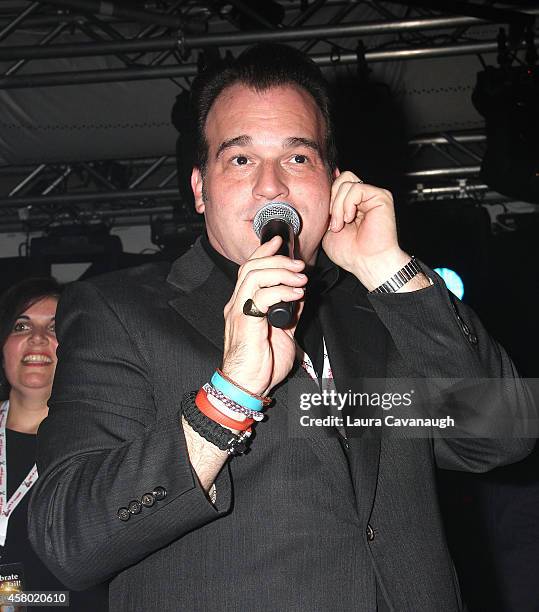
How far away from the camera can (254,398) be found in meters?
1.16

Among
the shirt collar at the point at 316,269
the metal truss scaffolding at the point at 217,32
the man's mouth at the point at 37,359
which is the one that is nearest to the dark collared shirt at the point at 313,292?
the shirt collar at the point at 316,269

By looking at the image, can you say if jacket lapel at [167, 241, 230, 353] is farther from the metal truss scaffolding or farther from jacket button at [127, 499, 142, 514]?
the metal truss scaffolding

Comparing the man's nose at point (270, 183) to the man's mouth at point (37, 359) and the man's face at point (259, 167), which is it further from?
the man's mouth at point (37, 359)

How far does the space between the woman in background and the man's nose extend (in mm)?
1669

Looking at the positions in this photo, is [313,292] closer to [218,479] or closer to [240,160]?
[240,160]

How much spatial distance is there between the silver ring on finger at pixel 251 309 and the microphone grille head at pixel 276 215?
26cm

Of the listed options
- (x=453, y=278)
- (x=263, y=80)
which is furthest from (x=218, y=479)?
(x=453, y=278)

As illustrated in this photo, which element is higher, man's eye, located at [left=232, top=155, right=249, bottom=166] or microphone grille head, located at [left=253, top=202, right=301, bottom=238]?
man's eye, located at [left=232, top=155, right=249, bottom=166]

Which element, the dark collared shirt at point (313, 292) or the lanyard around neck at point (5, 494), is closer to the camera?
the dark collared shirt at point (313, 292)

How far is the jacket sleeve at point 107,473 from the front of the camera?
44.8 inches

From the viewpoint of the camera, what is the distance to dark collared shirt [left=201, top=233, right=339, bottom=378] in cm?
153

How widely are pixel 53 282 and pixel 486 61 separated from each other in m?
2.46

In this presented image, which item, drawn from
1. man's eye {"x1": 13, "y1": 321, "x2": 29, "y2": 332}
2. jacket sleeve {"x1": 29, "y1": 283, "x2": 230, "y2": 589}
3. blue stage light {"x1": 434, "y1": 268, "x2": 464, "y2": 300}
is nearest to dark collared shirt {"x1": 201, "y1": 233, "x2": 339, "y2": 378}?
jacket sleeve {"x1": 29, "y1": 283, "x2": 230, "y2": 589}

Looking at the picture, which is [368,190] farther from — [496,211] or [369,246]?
[496,211]
